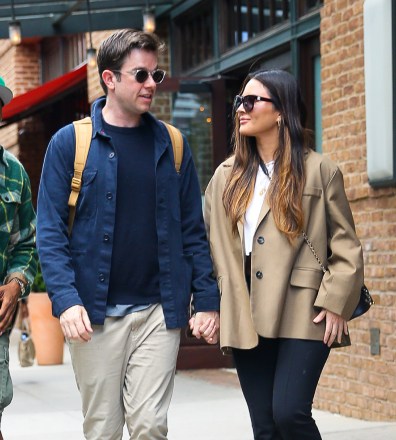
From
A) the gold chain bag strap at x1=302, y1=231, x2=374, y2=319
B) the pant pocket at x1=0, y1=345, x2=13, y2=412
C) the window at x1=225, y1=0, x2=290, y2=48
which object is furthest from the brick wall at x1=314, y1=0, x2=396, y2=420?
the pant pocket at x1=0, y1=345, x2=13, y2=412

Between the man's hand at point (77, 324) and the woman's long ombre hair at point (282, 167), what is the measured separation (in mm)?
808

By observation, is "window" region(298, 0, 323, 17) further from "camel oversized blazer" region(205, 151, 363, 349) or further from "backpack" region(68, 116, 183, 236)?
"backpack" region(68, 116, 183, 236)

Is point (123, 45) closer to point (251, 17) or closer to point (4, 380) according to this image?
point (4, 380)

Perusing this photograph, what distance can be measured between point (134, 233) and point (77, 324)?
1.53 feet

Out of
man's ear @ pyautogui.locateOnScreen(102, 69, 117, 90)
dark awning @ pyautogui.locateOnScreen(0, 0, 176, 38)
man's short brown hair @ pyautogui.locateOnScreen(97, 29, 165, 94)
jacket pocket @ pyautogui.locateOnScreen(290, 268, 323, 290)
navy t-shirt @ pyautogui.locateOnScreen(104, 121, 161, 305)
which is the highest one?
dark awning @ pyautogui.locateOnScreen(0, 0, 176, 38)

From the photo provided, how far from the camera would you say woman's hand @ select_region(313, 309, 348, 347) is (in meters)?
4.59

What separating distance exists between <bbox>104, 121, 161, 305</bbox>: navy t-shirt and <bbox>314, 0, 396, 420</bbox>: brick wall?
3.22 meters

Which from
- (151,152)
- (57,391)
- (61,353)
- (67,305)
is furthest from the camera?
(61,353)

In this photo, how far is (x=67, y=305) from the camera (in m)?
4.30

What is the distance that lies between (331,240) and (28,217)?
1.42 metres

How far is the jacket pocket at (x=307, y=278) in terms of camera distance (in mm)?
4617

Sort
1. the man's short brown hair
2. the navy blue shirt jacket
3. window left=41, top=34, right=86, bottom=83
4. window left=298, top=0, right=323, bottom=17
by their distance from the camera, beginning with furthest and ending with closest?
window left=41, top=34, right=86, bottom=83
window left=298, top=0, right=323, bottom=17
the man's short brown hair
the navy blue shirt jacket

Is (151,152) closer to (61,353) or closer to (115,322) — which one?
(115,322)

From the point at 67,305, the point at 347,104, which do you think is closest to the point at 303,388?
the point at 67,305
